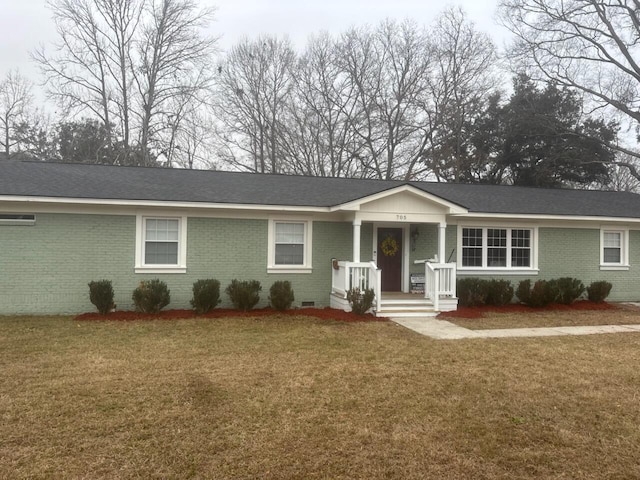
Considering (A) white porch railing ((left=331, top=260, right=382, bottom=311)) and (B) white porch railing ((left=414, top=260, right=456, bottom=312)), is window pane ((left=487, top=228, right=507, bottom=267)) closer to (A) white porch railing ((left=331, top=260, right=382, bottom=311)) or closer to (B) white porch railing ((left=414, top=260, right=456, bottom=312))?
(B) white porch railing ((left=414, top=260, right=456, bottom=312))

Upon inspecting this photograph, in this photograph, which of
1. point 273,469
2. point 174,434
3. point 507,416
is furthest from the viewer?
point 507,416

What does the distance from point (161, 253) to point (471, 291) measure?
8.08m

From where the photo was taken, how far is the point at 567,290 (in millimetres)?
12984

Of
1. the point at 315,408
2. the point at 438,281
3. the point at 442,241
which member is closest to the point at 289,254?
the point at 438,281

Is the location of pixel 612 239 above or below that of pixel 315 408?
above

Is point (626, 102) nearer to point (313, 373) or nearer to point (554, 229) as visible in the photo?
point (554, 229)

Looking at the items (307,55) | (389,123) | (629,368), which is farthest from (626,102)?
(629,368)

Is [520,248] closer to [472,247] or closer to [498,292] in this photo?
[472,247]

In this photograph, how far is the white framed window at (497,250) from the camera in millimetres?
13578

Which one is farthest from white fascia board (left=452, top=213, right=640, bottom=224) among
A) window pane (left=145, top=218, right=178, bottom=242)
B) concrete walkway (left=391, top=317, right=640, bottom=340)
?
window pane (left=145, top=218, right=178, bottom=242)

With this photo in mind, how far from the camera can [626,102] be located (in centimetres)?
2291

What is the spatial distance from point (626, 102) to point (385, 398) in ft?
79.4

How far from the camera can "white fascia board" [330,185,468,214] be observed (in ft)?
37.3

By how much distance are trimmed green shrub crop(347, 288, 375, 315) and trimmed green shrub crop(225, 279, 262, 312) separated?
7.65ft
